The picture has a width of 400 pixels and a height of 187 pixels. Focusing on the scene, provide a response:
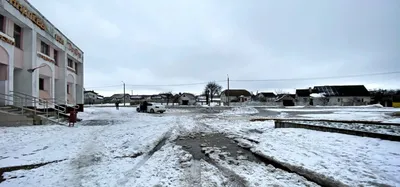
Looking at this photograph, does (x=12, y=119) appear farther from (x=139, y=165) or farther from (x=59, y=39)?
(x=59, y=39)

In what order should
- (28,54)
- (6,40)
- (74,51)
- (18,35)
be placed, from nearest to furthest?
(6,40) → (18,35) → (28,54) → (74,51)

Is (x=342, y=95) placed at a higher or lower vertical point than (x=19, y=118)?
higher

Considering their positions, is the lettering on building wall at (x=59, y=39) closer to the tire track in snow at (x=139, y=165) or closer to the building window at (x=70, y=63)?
the building window at (x=70, y=63)

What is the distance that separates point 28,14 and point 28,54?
114 inches

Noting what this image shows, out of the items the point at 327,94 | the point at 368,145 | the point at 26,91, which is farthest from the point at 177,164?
the point at 327,94

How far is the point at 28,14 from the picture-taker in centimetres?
1659

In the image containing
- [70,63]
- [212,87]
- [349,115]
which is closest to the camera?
[349,115]

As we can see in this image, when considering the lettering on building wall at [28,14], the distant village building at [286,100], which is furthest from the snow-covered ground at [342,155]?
the distant village building at [286,100]

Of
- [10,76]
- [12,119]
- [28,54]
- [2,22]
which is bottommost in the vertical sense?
[12,119]

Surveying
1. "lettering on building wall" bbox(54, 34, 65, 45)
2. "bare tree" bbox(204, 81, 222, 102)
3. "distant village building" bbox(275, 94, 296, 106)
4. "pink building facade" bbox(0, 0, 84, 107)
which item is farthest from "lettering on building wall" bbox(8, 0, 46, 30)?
"bare tree" bbox(204, 81, 222, 102)

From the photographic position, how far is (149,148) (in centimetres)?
785

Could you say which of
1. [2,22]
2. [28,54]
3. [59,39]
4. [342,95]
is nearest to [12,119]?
[28,54]

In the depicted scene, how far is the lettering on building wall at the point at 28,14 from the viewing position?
15.1 metres

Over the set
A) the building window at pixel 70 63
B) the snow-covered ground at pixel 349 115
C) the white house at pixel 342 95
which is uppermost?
the building window at pixel 70 63
